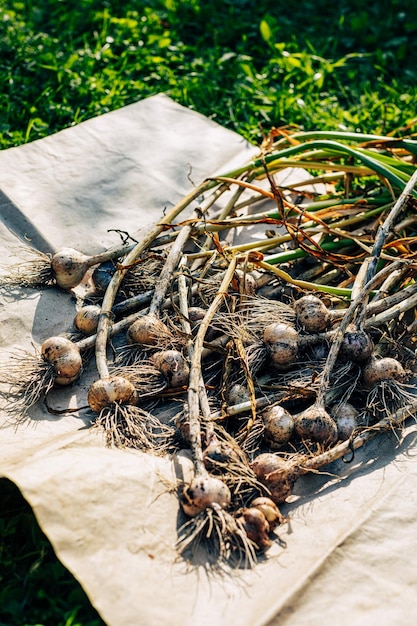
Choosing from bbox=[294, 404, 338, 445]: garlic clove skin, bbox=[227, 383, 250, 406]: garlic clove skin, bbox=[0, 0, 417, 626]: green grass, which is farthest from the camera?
bbox=[0, 0, 417, 626]: green grass

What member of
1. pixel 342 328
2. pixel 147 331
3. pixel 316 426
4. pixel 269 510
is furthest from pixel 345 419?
pixel 147 331

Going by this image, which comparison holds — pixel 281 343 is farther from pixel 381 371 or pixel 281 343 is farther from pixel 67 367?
pixel 67 367

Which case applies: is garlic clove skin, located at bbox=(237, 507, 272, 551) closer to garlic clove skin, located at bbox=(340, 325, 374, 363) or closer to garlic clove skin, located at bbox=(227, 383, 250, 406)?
garlic clove skin, located at bbox=(227, 383, 250, 406)

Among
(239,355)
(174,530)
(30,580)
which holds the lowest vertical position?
(30,580)

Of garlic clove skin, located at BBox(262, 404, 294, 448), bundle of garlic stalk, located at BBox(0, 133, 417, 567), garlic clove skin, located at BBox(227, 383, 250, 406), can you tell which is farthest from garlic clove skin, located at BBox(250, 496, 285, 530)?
Result: garlic clove skin, located at BBox(227, 383, 250, 406)

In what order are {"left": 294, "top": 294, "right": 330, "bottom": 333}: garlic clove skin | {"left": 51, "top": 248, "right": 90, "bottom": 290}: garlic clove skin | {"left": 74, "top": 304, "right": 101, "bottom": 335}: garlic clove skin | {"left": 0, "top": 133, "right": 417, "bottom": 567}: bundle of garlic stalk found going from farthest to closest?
{"left": 51, "top": 248, "right": 90, "bottom": 290}: garlic clove skin, {"left": 74, "top": 304, "right": 101, "bottom": 335}: garlic clove skin, {"left": 294, "top": 294, "right": 330, "bottom": 333}: garlic clove skin, {"left": 0, "top": 133, "right": 417, "bottom": 567}: bundle of garlic stalk

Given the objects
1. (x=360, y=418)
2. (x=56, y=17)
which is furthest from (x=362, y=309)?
(x=56, y=17)

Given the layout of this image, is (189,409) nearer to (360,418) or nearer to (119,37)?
(360,418)

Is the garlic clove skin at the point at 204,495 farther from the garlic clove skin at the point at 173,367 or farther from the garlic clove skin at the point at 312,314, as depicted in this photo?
the garlic clove skin at the point at 312,314
